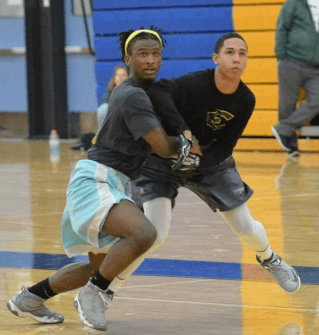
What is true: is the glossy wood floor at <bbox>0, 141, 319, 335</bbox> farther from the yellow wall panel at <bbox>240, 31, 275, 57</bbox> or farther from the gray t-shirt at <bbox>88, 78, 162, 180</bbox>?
the yellow wall panel at <bbox>240, 31, 275, 57</bbox>

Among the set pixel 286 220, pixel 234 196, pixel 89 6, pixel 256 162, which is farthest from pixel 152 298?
pixel 89 6

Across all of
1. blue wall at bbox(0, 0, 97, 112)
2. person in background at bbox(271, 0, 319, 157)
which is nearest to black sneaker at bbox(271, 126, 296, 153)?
person in background at bbox(271, 0, 319, 157)

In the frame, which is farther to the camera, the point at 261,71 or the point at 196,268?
the point at 261,71

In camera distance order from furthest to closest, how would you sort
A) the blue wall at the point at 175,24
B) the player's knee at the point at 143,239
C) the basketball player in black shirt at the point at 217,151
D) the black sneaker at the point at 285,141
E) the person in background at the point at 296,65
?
the blue wall at the point at 175,24
the black sneaker at the point at 285,141
the person in background at the point at 296,65
the basketball player in black shirt at the point at 217,151
the player's knee at the point at 143,239

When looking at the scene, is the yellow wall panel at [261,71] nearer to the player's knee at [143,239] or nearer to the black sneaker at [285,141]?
the black sneaker at [285,141]

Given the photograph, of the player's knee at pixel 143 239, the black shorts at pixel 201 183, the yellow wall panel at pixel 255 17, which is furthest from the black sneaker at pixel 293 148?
the player's knee at pixel 143 239

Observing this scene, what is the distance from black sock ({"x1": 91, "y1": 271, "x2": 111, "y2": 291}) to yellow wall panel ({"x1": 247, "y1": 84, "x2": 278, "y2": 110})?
28.3ft

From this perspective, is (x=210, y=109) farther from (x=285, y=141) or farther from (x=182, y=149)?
(x=285, y=141)

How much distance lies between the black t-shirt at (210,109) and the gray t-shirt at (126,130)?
0.60m

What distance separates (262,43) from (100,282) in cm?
882

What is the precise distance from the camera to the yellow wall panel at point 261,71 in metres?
12.4

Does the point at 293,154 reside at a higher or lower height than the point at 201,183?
lower

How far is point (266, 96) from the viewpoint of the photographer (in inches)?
488

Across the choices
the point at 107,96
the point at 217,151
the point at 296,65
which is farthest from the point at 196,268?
the point at 296,65
